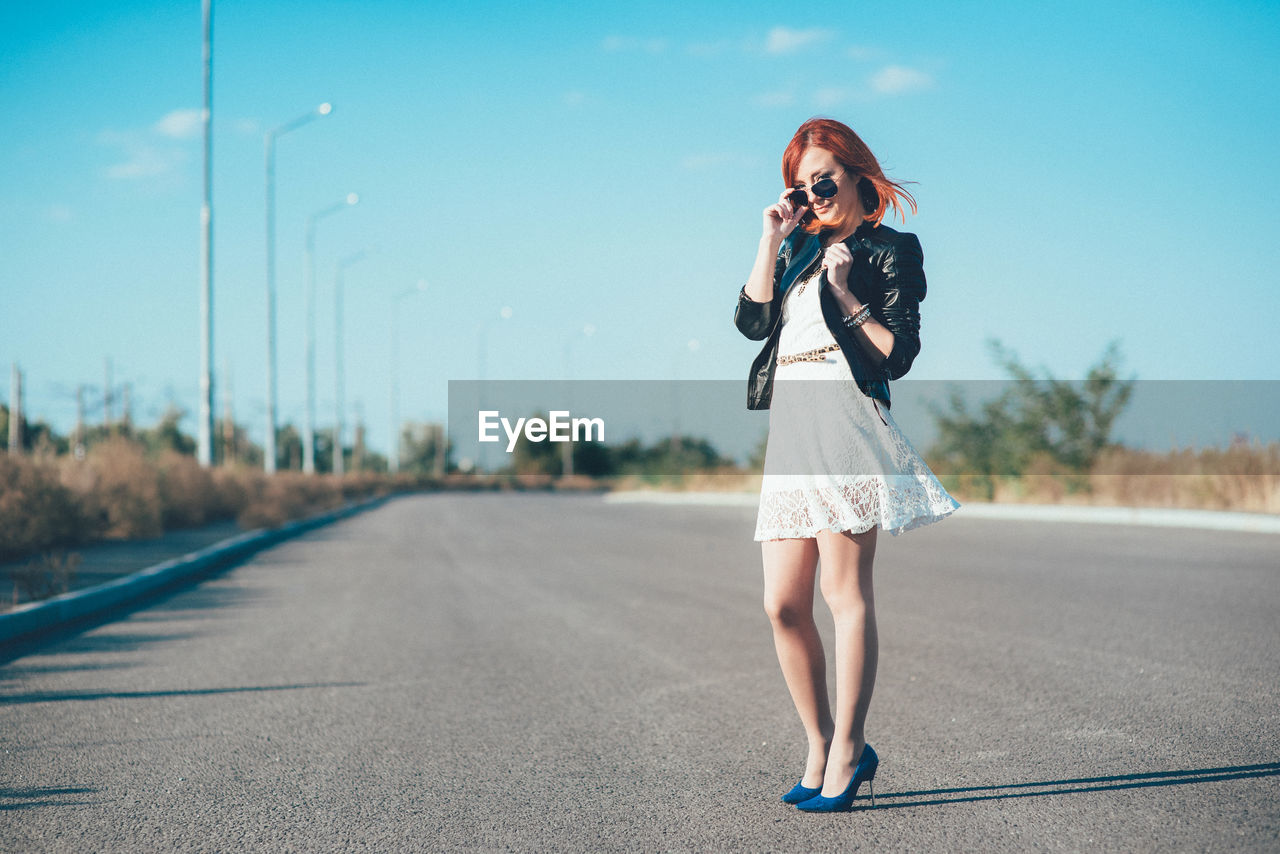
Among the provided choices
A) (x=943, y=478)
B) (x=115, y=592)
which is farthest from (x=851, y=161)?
(x=943, y=478)

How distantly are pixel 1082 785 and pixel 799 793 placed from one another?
934mm

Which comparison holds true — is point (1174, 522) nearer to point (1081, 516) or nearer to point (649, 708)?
point (1081, 516)

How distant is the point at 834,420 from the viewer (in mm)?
3111

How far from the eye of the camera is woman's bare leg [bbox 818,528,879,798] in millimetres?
3035

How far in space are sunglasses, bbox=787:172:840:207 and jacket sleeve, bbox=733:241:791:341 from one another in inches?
6.6

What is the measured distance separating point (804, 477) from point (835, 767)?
2.77ft

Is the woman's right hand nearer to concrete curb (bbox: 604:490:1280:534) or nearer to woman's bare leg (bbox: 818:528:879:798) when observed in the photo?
woman's bare leg (bbox: 818:528:879:798)

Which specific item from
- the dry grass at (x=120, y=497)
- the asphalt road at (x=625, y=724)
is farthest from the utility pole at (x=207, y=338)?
the asphalt road at (x=625, y=724)

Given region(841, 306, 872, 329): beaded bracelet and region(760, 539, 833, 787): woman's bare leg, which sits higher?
region(841, 306, 872, 329): beaded bracelet

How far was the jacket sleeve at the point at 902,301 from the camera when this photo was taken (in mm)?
3000

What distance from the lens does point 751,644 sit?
639cm

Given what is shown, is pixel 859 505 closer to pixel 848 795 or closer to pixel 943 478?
pixel 848 795

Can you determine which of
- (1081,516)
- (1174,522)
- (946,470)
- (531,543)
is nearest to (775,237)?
(531,543)

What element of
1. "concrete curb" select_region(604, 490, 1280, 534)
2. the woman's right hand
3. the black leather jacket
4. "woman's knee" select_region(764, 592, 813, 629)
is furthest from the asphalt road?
"concrete curb" select_region(604, 490, 1280, 534)
